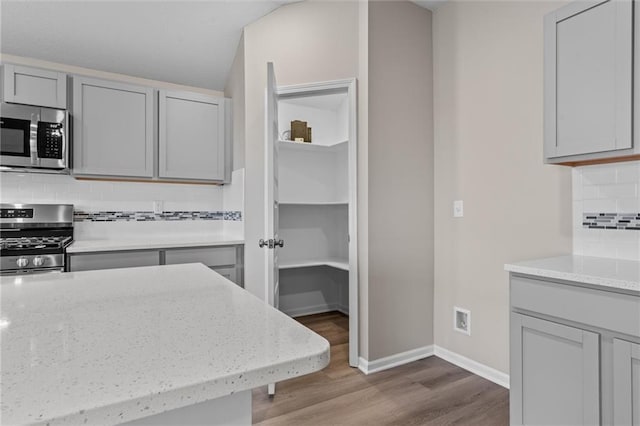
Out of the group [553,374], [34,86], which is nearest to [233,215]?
[34,86]

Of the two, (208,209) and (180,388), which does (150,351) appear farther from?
(208,209)

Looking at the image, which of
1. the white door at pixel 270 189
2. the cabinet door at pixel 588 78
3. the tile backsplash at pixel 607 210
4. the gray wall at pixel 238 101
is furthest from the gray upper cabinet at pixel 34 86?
the tile backsplash at pixel 607 210

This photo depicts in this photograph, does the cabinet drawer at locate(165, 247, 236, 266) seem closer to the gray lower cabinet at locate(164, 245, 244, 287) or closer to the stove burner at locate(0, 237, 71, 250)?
the gray lower cabinet at locate(164, 245, 244, 287)

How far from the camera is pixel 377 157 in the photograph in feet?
8.22

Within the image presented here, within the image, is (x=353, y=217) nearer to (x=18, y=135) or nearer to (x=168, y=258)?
(x=168, y=258)

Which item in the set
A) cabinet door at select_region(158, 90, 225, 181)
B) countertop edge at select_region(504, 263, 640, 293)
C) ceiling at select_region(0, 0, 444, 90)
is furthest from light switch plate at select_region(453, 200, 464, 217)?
cabinet door at select_region(158, 90, 225, 181)

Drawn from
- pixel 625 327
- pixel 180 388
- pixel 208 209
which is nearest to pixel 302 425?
pixel 625 327

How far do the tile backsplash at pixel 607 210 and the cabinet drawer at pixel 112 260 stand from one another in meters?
2.88

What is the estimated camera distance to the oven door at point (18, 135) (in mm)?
2625

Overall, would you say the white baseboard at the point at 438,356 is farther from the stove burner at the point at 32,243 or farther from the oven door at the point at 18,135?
the oven door at the point at 18,135

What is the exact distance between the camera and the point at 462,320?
8.43 feet

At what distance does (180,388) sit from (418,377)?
225 cm

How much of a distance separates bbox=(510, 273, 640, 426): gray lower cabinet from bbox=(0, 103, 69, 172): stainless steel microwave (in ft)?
10.5

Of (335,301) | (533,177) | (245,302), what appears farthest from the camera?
(335,301)
